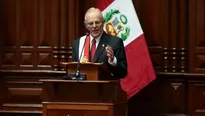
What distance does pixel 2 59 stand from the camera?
7188mm

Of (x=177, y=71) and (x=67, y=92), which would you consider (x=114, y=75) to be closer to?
(x=67, y=92)

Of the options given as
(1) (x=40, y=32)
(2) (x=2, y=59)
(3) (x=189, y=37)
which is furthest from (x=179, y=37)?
(2) (x=2, y=59)

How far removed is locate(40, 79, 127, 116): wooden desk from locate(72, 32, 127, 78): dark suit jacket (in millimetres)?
310

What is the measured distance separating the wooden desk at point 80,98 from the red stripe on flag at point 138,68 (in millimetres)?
2013

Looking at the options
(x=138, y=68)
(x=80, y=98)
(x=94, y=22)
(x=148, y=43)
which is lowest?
(x=80, y=98)

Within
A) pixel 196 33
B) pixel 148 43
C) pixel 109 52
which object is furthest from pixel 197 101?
pixel 109 52

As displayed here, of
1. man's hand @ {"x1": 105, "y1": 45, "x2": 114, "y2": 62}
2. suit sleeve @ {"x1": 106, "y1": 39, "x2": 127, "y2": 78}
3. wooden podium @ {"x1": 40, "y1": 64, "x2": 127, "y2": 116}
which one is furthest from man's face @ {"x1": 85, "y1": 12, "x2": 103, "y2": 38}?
wooden podium @ {"x1": 40, "y1": 64, "x2": 127, "y2": 116}

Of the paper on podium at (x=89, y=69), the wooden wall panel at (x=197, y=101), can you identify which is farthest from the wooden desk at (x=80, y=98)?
the wooden wall panel at (x=197, y=101)

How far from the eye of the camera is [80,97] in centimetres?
414

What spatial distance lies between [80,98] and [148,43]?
2.89 m

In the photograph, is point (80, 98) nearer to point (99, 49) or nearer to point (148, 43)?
point (99, 49)

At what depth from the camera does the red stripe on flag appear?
622 cm

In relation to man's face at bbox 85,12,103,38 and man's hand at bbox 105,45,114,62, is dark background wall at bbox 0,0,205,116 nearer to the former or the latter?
man's face at bbox 85,12,103,38

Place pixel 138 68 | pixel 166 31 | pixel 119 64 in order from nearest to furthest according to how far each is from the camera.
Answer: pixel 119 64
pixel 138 68
pixel 166 31
